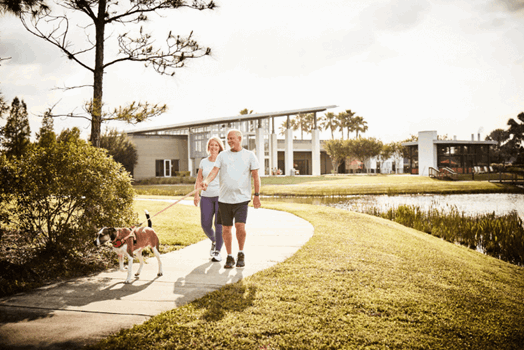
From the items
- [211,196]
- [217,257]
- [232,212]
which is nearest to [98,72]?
[211,196]

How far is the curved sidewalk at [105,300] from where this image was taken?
10.5 ft

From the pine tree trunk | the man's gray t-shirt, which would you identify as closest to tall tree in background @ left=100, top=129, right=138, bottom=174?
the pine tree trunk

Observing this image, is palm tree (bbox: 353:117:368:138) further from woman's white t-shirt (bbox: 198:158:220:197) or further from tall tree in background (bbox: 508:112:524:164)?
woman's white t-shirt (bbox: 198:158:220:197)

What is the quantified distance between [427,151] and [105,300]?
4699 centimetres

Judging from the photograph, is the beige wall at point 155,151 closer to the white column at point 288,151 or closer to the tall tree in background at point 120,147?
the tall tree in background at point 120,147

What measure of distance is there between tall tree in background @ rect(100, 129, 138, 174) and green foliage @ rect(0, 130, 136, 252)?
3072cm

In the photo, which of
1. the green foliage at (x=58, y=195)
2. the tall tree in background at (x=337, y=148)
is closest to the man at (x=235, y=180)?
the green foliage at (x=58, y=195)

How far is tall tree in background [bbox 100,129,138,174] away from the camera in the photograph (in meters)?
35.1

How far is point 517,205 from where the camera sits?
18344 mm

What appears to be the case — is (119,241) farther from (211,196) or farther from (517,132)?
(517,132)

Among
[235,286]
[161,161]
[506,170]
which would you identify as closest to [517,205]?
[235,286]

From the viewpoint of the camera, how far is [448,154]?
46844mm

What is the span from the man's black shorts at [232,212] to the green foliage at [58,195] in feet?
5.63

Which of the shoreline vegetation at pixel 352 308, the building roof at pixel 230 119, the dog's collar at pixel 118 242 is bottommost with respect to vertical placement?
the shoreline vegetation at pixel 352 308
